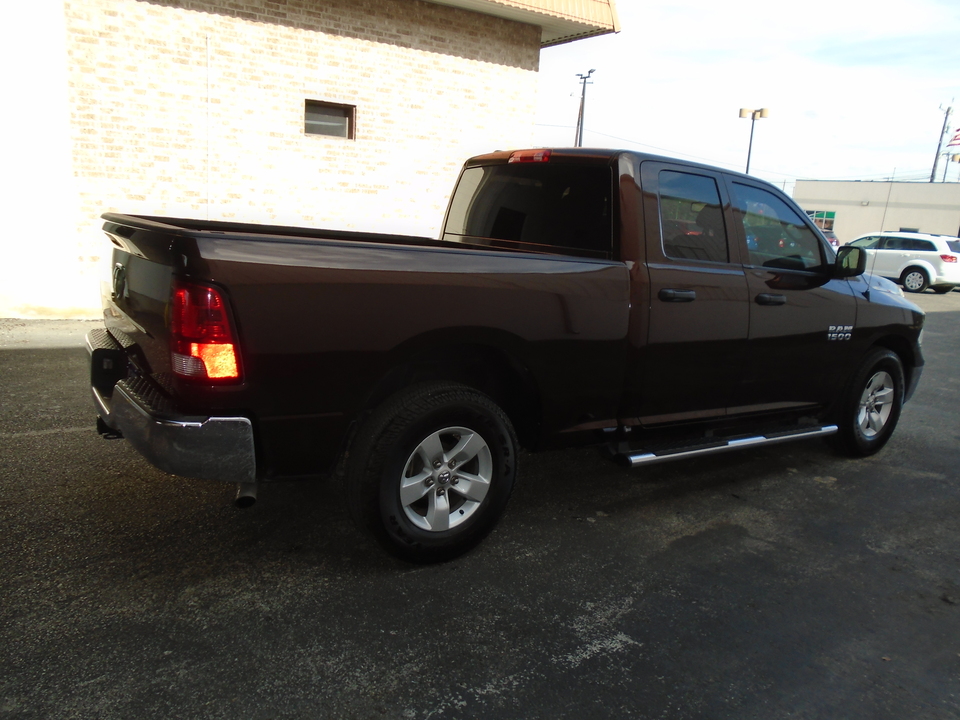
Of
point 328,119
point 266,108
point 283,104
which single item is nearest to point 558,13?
point 328,119

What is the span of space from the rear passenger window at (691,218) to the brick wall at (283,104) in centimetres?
722

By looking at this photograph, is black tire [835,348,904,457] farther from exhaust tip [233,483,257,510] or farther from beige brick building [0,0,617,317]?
beige brick building [0,0,617,317]

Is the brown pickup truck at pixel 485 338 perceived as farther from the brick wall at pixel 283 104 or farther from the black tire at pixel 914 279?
the black tire at pixel 914 279

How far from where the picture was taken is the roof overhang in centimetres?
1049

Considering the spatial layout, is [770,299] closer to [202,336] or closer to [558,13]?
[202,336]

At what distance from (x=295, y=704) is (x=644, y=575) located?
1.70 meters

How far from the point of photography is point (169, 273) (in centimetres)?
279

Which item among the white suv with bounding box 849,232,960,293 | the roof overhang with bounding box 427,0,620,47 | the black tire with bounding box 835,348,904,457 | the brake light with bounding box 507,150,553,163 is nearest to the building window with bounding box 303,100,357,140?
the roof overhang with bounding box 427,0,620,47

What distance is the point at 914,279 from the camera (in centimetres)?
2139

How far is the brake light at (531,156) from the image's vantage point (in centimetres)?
423

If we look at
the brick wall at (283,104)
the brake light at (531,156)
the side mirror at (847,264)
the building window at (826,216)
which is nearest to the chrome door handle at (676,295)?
the brake light at (531,156)

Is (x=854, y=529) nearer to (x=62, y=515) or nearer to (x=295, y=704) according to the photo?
(x=295, y=704)

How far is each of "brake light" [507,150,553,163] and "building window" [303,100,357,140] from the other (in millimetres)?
Result: 6552

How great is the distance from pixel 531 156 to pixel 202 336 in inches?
93.2
